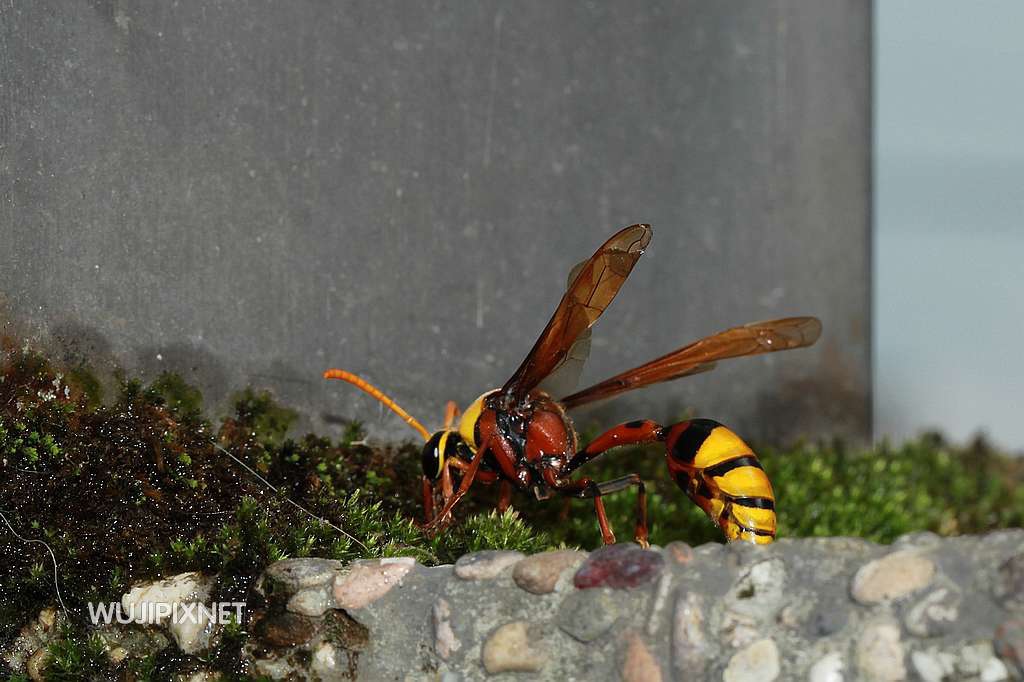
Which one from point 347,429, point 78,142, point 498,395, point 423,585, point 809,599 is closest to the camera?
point 809,599

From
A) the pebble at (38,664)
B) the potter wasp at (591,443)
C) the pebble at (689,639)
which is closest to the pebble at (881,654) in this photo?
the pebble at (689,639)

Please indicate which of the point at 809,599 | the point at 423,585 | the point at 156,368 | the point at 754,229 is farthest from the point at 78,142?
the point at 754,229

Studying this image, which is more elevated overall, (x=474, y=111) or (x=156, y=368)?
(x=474, y=111)

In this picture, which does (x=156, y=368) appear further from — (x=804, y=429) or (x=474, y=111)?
(x=804, y=429)

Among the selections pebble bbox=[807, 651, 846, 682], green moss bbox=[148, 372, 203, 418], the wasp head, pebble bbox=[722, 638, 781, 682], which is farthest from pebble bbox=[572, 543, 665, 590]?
green moss bbox=[148, 372, 203, 418]

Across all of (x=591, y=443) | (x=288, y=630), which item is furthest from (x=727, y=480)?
(x=288, y=630)

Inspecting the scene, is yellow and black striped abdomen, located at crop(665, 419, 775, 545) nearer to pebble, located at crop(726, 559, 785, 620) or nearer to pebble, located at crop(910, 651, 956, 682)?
pebble, located at crop(726, 559, 785, 620)

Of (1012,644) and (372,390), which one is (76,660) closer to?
(372,390)
